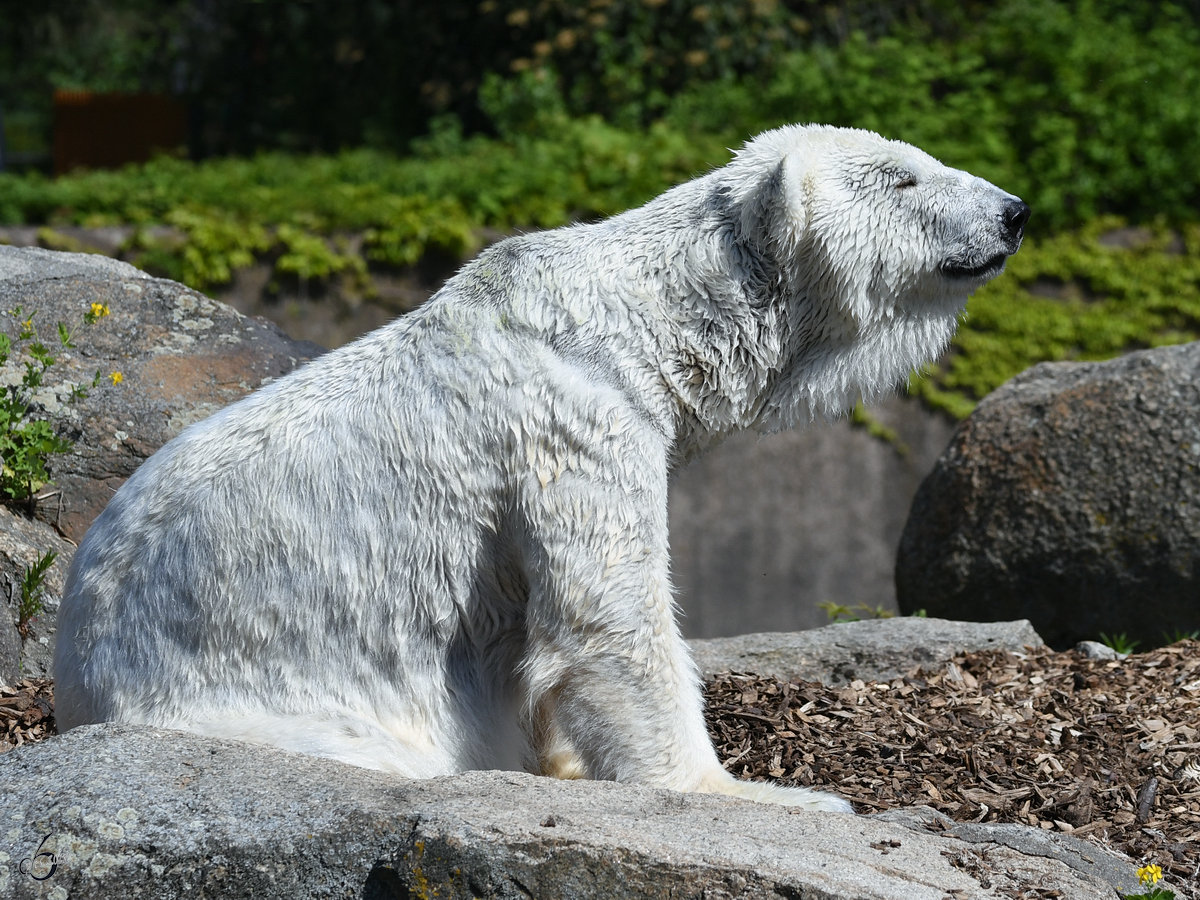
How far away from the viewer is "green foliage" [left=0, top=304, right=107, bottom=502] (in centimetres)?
463

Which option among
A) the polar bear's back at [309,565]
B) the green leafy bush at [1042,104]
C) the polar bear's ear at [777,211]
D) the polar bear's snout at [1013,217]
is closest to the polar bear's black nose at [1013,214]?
the polar bear's snout at [1013,217]

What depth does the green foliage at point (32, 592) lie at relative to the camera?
4309 mm

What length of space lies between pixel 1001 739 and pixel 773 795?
49.6 inches

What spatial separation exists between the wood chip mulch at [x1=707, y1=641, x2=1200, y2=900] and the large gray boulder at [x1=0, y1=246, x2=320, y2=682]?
2.28 metres

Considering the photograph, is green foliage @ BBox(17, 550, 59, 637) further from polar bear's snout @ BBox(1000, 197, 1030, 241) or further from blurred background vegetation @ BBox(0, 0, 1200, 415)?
blurred background vegetation @ BBox(0, 0, 1200, 415)

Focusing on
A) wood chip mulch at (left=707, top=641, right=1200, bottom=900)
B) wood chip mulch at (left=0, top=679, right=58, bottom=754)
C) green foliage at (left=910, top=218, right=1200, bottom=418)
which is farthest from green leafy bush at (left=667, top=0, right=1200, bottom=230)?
wood chip mulch at (left=0, top=679, right=58, bottom=754)

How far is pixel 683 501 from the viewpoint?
36.5 feet

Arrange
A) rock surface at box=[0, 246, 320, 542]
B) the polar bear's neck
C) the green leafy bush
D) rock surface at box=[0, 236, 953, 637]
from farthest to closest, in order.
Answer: the green leafy bush
rock surface at box=[0, 236, 953, 637]
rock surface at box=[0, 246, 320, 542]
the polar bear's neck

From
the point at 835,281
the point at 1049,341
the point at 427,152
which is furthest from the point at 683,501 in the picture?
the point at 835,281

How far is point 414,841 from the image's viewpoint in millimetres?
2289

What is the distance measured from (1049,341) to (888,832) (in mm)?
8883

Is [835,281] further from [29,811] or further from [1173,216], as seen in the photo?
[1173,216]

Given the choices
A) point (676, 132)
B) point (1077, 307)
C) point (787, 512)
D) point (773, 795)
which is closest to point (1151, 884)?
point (773, 795)

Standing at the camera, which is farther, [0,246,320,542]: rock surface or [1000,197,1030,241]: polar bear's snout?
[0,246,320,542]: rock surface
